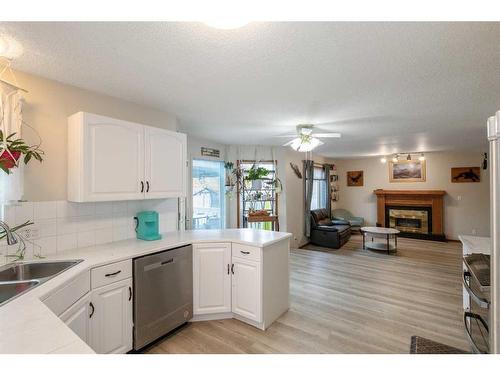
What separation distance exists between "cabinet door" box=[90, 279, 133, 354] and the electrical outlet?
2.31 feet

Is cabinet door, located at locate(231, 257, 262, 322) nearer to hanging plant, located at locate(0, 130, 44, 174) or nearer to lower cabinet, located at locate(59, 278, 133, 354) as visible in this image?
lower cabinet, located at locate(59, 278, 133, 354)

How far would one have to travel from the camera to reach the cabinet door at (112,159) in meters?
2.01

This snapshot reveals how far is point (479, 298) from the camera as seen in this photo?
1.54m

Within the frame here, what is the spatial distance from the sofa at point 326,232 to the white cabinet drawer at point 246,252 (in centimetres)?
384

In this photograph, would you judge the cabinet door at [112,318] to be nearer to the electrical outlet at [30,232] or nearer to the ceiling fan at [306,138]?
the electrical outlet at [30,232]

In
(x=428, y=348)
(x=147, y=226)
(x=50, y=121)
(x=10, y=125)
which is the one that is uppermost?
(x=50, y=121)

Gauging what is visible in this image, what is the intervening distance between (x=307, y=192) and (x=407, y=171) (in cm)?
350

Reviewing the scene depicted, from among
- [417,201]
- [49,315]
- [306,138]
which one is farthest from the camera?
[417,201]

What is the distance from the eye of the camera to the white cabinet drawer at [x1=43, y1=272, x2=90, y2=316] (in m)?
1.28

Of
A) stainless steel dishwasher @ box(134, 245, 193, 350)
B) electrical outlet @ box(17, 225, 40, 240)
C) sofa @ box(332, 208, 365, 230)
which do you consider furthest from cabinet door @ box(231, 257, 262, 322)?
sofa @ box(332, 208, 365, 230)

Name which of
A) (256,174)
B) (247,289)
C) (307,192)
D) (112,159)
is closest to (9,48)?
(112,159)

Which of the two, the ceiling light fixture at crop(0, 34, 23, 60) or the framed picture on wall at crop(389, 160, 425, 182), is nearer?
the ceiling light fixture at crop(0, 34, 23, 60)

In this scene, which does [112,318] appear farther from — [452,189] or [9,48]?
[452,189]
